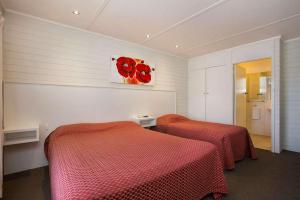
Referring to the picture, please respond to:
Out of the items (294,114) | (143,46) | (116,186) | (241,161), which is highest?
(143,46)

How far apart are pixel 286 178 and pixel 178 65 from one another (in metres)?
3.44

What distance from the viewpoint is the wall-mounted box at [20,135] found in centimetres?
216

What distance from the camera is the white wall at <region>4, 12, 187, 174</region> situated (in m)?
2.36

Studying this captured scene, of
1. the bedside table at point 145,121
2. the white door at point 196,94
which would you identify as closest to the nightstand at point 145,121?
the bedside table at point 145,121

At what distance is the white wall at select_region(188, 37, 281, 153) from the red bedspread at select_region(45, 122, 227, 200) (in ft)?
7.72

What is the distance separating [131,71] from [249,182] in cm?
290

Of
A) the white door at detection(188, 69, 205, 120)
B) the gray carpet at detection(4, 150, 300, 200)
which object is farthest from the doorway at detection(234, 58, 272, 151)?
the gray carpet at detection(4, 150, 300, 200)

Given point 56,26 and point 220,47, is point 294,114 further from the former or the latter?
point 56,26

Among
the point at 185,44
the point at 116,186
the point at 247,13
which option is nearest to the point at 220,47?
the point at 185,44

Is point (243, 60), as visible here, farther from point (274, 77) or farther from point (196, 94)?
point (196, 94)

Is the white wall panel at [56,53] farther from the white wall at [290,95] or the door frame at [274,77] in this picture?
the white wall at [290,95]

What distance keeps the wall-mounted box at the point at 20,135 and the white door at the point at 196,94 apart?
3.91 m

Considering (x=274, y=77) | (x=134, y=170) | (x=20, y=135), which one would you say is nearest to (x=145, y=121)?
(x=20, y=135)

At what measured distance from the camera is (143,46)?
12.5 ft
